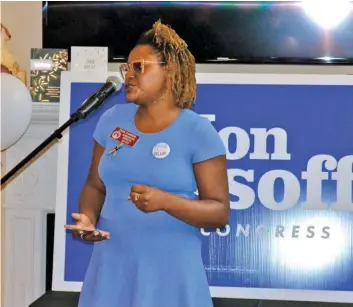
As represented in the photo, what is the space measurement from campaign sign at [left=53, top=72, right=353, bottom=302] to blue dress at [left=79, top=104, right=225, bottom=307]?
0.15 metres

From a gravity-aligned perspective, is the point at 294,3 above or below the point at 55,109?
above

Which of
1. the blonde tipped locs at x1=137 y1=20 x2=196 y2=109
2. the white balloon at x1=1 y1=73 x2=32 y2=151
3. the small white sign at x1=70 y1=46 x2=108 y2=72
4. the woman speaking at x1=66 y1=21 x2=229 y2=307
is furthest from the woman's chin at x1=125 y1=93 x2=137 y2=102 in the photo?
the white balloon at x1=1 y1=73 x2=32 y2=151

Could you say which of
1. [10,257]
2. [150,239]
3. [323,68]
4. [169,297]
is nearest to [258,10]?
[323,68]

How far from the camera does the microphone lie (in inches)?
71.1

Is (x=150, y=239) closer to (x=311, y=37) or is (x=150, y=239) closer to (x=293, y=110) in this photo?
(x=293, y=110)

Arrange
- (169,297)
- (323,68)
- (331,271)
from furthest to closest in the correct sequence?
(323,68) < (331,271) < (169,297)

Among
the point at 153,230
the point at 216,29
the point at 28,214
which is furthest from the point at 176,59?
the point at 28,214

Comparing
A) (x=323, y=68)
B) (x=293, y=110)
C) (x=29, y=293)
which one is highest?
(x=323, y=68)

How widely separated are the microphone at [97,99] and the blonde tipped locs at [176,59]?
18 centimetres

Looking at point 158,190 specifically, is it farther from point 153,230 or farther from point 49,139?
point 49,139

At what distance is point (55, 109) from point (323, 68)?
108 cm

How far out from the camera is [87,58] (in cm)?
223

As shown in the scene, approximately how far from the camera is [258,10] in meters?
2.25

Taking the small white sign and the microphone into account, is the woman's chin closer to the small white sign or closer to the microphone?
the microphone
